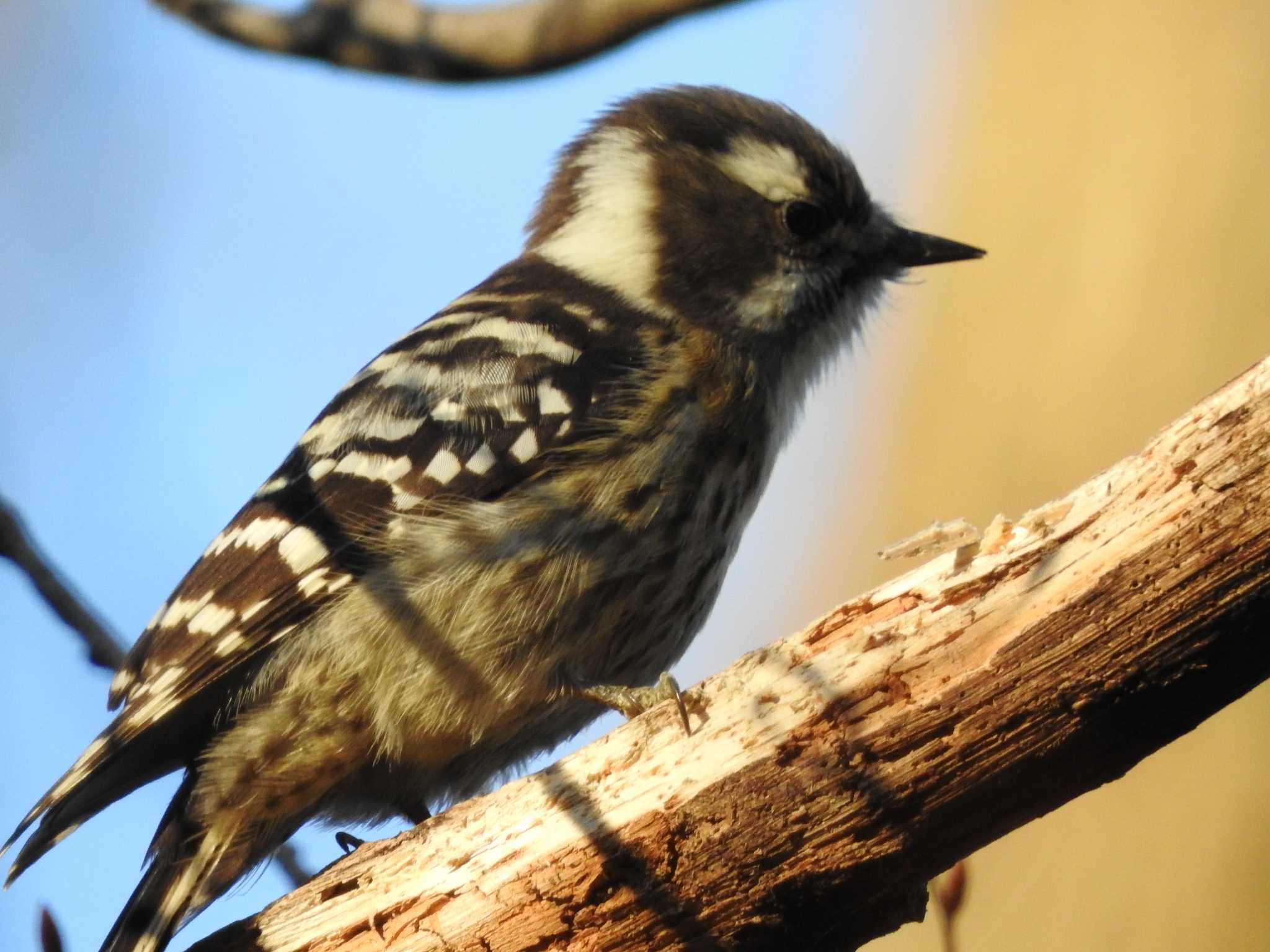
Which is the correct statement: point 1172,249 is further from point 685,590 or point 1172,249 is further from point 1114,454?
point 685,590

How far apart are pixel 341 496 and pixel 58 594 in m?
0.72

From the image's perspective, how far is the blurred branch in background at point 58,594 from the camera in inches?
123

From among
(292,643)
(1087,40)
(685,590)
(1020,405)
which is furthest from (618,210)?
(1087,40)

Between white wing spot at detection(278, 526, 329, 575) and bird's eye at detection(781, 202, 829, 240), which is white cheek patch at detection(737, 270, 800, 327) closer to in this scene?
bird's eye at detection(781, 202, 829, 240)

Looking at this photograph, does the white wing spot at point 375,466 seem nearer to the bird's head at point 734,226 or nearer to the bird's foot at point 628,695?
the bird's foot at point 628,695

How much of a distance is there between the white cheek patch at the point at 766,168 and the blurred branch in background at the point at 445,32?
0.67m

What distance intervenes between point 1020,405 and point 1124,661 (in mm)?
3655

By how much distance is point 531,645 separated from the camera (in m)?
3.48

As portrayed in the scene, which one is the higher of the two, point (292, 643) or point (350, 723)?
point (292, 643)

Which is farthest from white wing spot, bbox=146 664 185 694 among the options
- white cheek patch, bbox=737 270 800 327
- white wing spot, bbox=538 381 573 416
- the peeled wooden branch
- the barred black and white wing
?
white cheek patch, bbox=737 270 800 327

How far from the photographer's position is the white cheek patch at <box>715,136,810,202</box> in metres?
4.33

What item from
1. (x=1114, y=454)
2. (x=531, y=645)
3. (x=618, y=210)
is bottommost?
(x=1114, y=454)

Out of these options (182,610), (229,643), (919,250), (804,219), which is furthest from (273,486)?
(919,250)

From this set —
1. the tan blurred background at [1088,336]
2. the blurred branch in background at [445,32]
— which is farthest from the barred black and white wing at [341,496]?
the tan blurred background at [1088,336]
